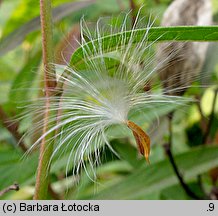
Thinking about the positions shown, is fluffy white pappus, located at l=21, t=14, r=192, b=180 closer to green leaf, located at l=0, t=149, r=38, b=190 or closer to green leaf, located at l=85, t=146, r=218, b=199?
green leaf, located at l=0, t=149, r=38, b=190

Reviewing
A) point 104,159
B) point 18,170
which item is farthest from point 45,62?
point 104,159

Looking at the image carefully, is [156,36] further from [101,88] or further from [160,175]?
[160,175]

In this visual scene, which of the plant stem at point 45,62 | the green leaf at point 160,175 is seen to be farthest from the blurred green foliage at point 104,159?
the plant stem at point 45,62

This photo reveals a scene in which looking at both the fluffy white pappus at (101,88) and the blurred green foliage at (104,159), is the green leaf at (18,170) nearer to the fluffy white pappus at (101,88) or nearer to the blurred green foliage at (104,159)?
the blurred green foliage at (104,159)

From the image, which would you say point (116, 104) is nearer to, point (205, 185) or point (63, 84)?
point (63, 84)

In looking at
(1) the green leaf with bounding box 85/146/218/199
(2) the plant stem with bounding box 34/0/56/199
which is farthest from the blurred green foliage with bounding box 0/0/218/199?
(2) the plant stem with bounding box 34/0/56/199
